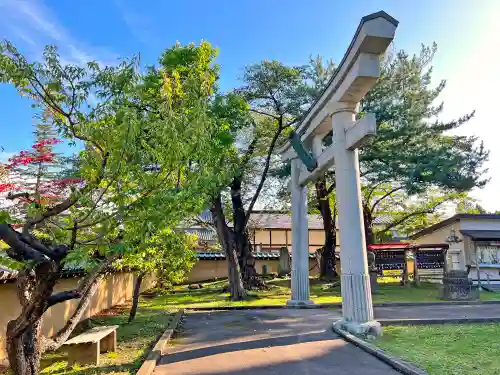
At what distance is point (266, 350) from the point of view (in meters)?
6.82

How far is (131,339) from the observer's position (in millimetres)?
8375

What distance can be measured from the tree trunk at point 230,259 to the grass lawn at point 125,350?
374 cm

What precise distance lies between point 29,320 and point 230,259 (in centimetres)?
1177

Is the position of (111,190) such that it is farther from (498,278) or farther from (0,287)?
(498,278)

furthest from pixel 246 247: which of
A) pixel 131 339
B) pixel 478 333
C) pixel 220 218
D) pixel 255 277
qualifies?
pixel 478 333

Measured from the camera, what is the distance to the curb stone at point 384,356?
5098 mm

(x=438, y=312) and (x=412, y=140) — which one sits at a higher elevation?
(x=412, y=140)

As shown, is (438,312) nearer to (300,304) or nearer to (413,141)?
(300,304)

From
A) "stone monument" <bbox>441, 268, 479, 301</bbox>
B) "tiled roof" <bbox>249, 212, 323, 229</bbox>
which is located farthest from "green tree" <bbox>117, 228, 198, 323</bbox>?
"tiled roof" <bbox>249, 212, 323, 229</bbox>

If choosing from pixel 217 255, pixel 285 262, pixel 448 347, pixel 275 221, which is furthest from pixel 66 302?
pixel 275 221

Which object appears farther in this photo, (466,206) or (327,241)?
(466,206)

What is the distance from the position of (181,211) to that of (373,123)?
4492mm

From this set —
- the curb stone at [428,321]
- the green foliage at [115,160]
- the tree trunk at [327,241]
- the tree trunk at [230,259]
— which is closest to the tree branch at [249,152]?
the tree trunk at [230,259]

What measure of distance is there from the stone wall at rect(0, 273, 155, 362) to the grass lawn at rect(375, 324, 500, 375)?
6.72 metres
